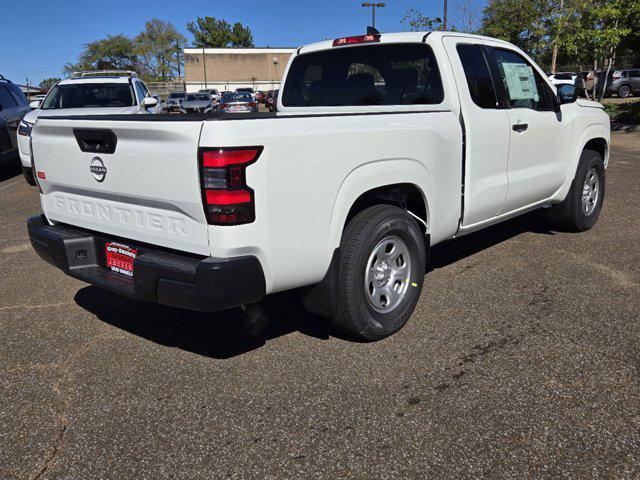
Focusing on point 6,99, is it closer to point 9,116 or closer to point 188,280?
point 9,116

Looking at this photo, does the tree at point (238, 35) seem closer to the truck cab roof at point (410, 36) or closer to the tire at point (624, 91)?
the tire at point (624, 91)

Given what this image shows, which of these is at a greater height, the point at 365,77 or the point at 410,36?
the point at 410,36

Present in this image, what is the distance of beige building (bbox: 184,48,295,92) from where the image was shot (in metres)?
89.0

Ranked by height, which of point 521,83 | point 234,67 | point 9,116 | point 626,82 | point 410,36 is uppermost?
point 234,67

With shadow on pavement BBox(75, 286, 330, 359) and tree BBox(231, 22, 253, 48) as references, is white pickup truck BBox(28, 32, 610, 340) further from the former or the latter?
tree BBox(231, 22, 253, 48)

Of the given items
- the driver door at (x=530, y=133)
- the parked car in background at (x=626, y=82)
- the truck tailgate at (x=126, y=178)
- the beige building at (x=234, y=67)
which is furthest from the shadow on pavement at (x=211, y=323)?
the beige building at (x=234, y=67)

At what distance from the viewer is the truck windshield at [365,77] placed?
413cm

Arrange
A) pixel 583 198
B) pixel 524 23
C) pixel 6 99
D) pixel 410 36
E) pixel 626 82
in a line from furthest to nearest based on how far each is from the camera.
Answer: pixel 626 82, pixel 524 23, pixel 6 99, pixel 583 198, pixel 410 36

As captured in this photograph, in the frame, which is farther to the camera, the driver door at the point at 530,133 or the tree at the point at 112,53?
the tree at the point at 112,53

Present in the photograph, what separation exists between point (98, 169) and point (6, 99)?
957 centimetres

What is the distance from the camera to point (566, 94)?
5.14m

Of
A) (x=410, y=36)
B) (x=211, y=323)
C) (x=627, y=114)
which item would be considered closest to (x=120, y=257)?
(x=211, y=323)

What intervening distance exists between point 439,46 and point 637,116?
1697 cm

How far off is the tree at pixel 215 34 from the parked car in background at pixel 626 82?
87.1 meters
